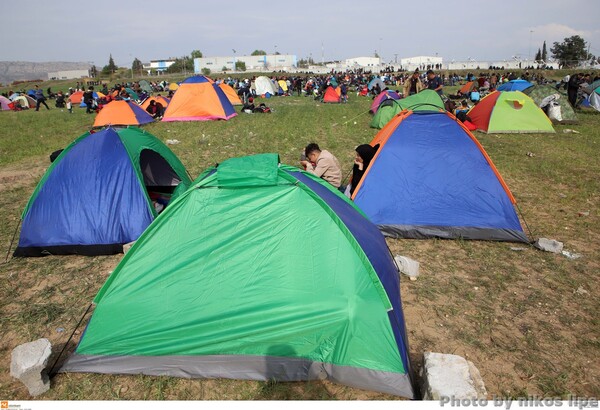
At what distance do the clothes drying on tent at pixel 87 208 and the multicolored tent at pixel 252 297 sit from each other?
6.62ft

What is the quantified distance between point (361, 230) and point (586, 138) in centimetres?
1235

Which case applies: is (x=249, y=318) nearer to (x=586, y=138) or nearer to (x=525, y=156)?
(x=525, y=156)

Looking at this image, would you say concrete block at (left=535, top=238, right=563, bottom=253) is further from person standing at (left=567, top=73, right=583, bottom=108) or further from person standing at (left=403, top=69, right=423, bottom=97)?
person standing at (left=567, top=73, right=583, bottom=108)

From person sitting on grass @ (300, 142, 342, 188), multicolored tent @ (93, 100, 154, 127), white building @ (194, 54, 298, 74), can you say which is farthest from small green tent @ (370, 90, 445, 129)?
white building @ (194, 54, 298, 74)

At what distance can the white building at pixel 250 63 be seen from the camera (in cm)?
9388

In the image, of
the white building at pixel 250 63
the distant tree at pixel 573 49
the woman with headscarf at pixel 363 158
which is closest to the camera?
the woman with headscarf at pixel 363 158

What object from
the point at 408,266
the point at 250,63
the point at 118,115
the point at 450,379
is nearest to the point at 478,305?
the point at 408,266

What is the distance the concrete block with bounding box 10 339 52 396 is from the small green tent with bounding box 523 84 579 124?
1720 cm

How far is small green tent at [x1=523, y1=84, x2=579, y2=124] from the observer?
47.5 ft

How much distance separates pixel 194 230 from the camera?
11.2 feet

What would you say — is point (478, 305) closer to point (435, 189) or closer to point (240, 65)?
point (435, 189)

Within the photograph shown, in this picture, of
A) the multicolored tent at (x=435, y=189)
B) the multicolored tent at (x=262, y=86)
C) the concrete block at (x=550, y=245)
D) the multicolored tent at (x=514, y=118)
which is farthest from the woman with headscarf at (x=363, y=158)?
the multicolored tent at (x=262, y=86)

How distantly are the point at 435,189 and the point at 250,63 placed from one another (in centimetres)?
10450

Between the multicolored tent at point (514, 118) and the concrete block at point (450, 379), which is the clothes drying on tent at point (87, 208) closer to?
the concrete block at point (450, 379)
